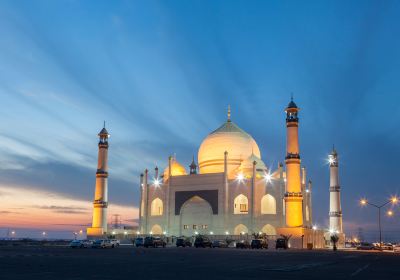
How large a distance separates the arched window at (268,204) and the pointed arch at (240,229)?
3.65 metres

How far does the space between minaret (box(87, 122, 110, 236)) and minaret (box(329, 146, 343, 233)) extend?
35734mm

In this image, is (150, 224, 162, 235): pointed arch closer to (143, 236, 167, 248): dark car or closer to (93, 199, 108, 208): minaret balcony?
(93, 199, 108, 208): minaret balcony

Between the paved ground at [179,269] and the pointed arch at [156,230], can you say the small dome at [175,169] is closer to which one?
the pointed arch at [156,230]

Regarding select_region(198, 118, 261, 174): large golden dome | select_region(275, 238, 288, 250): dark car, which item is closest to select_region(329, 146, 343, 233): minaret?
select_region(198, 118, 261, 174): large golden dome

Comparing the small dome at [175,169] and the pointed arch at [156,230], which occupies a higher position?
the small dome at [175,169]

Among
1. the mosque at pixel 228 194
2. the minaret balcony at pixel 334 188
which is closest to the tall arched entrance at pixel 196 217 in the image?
the mosque at pixel 228 194

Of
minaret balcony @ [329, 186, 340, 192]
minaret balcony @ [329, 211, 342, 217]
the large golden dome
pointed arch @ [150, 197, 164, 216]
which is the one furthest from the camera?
the large golden dome

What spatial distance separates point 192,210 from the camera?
243ft

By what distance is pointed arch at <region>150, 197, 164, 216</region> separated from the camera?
7775 centimetres

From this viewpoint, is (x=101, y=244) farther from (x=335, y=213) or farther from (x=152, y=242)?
(x=335, y=213)

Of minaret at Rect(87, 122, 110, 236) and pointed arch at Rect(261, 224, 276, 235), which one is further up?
minaret at Rect(87, 122, 110, 236)

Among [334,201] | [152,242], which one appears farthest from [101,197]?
[334,201]

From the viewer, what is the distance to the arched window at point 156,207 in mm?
77812

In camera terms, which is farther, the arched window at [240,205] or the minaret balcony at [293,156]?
the arched window at [240,205]
